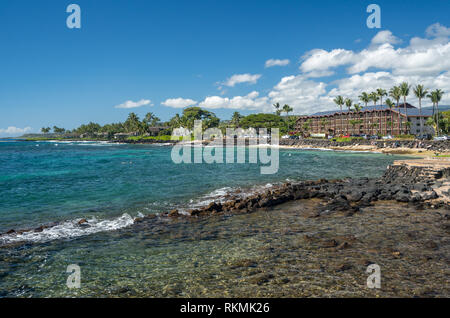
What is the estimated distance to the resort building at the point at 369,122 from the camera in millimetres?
114188

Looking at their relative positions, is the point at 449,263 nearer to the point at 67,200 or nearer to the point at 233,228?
the point at 233,228

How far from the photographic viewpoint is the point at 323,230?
14328mm

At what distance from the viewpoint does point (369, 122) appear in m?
128

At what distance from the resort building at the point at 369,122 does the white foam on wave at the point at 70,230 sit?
4627 inches

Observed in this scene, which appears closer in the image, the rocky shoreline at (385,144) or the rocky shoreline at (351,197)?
the rocky shoreline at (351,197)

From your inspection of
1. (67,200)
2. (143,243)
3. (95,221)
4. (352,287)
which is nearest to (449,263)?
(352,287)

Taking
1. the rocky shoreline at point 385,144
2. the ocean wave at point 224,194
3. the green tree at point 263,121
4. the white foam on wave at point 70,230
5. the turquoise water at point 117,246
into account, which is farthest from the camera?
the green tree at point 263,121

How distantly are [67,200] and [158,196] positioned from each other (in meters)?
7.33

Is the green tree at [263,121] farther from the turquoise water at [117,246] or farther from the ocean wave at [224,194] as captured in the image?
the turquoise water at [117,246]

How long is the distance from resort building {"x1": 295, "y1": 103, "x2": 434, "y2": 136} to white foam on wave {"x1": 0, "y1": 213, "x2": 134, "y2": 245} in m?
118

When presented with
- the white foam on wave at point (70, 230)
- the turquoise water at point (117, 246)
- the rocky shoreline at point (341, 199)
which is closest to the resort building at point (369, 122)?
the rocky shoreline at point (341, 199)

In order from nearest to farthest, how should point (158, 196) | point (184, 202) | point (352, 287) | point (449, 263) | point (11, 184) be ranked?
point (352, 287), point (449, 263), point (184, 202), point (158, 196), point (11, 184)

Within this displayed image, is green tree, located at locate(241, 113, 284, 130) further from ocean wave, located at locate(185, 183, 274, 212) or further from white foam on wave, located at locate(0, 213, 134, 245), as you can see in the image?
white foam on wave, located at locate(0, 213, 134, 245)
